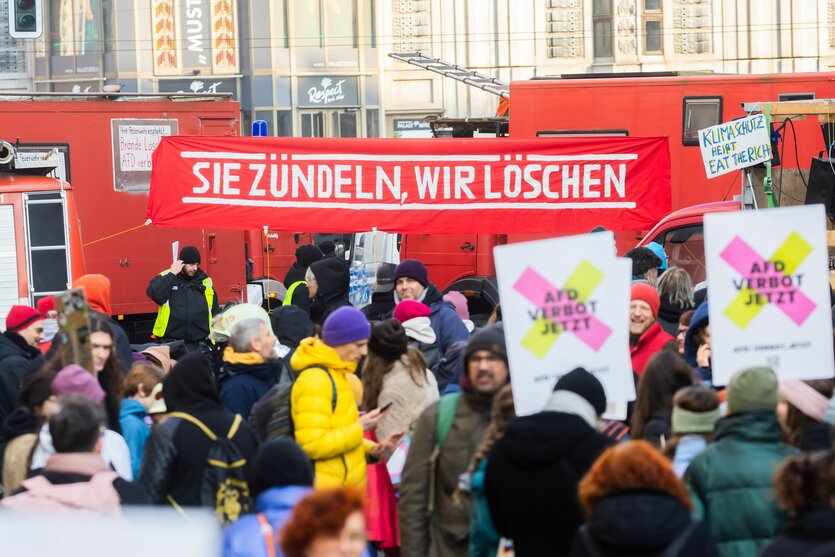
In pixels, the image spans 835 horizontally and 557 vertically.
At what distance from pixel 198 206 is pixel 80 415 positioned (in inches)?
324

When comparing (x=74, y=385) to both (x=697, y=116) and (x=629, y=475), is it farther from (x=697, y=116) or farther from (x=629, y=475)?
(x=697, y=116)

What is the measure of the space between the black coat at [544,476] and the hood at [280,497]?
2.32 ft

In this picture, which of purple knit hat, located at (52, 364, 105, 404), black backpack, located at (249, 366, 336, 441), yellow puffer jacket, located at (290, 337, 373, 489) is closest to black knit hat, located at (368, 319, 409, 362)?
yellow puffer jacket, located at (290, 337, 373, 489)

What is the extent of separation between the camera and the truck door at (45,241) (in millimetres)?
13859

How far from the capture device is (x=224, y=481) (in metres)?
5.53

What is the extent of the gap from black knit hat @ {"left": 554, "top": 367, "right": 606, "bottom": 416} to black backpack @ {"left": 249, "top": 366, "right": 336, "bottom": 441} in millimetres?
1536

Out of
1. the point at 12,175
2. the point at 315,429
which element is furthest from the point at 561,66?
the point at 315,429

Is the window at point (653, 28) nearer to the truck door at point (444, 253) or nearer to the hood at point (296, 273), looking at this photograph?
the truck door at point (444, 253)

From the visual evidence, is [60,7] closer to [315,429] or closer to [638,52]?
[638,52]

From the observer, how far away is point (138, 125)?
1652cm

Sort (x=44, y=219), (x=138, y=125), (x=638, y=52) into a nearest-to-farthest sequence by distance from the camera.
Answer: (x=44, y=219), (x=138, y=125), (x=638, y=52)

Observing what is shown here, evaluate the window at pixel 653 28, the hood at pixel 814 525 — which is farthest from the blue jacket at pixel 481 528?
the window at pixel 653 28

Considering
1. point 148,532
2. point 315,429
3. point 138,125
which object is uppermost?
point 138,125

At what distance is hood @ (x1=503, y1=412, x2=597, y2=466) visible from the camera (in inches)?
188
